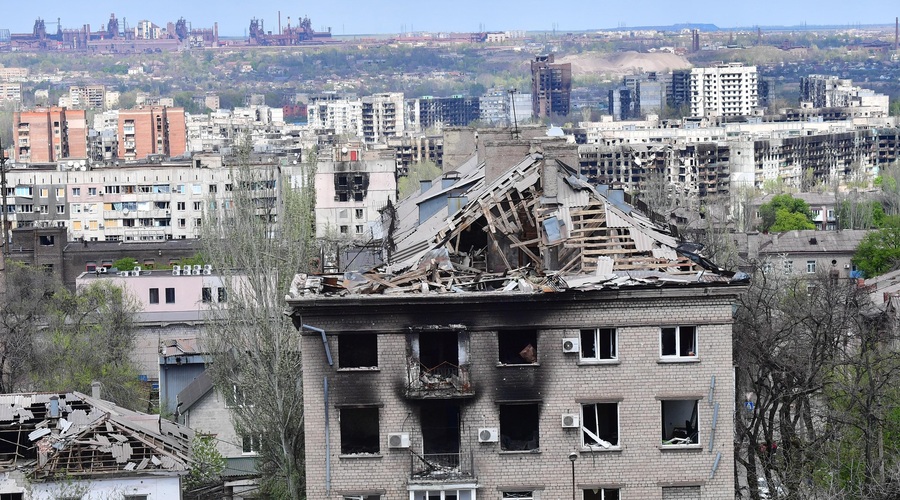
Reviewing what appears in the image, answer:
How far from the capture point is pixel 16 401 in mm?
29984

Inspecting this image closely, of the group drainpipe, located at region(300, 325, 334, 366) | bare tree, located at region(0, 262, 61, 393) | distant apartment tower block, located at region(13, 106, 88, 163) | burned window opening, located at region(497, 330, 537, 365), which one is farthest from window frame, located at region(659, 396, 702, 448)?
distant apartment tower block, located at region(13, 106, 88, 163)

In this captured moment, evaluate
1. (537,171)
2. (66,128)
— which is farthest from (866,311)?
(66,128)

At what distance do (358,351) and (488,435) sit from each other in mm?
1889

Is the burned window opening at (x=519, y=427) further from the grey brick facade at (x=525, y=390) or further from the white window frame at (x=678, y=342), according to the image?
the white window frame at (x=678, y=342)

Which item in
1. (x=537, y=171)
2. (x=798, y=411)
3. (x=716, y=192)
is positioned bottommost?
(x=716, y=192)

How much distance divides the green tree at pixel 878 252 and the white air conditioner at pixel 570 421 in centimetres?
5412

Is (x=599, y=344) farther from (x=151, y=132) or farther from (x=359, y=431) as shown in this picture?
(x=151, y=132)

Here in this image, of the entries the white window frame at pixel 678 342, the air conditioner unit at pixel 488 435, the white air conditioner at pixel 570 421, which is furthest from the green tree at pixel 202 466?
the white window frame at pixel 678 342

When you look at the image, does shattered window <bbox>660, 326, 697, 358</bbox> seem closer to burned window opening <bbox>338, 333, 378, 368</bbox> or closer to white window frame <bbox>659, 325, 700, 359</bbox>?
white window frame <bbox>659, 325, 700, 359</bbox>

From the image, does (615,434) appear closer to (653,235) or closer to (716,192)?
(653,235)

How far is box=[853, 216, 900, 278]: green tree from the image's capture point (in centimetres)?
7756

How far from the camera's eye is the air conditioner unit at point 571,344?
78.2 feet

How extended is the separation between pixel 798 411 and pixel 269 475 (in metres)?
9.67

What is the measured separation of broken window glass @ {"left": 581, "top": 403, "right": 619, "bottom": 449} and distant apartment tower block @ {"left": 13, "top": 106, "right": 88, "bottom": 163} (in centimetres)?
15914
